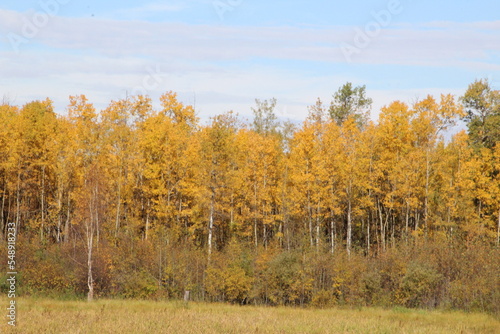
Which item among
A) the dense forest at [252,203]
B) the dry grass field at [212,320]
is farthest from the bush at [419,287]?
the dry grass field at [212,320]

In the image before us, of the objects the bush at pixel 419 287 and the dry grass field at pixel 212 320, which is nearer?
the dry grass field at pixel 212 320

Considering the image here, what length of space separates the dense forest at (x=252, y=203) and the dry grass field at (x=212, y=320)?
523cm

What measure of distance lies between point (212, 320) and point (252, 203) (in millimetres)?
25281

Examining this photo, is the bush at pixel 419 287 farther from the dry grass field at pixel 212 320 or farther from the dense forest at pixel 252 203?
the dry grass field at pixel 212 320

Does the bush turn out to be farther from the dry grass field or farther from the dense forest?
the dry grass field

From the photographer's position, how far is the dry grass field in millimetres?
25266

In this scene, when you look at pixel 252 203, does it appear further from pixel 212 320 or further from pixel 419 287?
pixel 212 320

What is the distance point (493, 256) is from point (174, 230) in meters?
25.5

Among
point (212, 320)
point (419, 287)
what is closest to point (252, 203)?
point (419, 287)

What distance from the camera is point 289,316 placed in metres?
31.0

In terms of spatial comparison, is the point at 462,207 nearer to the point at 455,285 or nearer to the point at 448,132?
the point at 448,132

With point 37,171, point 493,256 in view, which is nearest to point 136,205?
point 37,171

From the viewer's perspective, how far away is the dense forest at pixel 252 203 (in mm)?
41188

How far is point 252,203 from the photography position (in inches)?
2083
